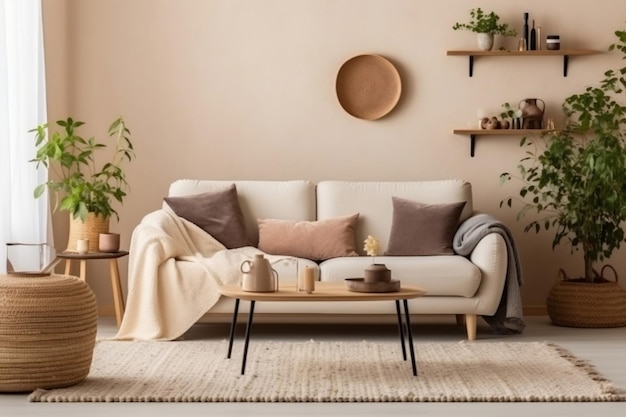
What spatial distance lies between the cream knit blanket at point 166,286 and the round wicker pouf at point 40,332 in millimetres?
1364

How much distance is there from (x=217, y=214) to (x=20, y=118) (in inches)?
48.0

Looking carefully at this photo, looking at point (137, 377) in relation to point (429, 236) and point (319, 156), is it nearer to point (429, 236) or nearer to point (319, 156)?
point (429, 236)

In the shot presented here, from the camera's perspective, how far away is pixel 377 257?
580cm

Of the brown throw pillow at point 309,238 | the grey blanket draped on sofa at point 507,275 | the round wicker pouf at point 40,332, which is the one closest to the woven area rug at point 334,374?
the round wicker pouf at point 40,332

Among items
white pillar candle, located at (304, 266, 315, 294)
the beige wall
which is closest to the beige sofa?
the beige wall

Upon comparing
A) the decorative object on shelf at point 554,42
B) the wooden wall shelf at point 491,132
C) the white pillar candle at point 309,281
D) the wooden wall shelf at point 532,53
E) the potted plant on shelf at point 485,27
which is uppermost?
the potted plant on shelf at point 485,27

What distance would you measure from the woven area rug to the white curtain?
0.93 m

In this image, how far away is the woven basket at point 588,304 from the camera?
6.12 meters

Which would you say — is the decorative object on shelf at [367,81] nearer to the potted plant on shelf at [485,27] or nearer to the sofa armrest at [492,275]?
the potted plant on shelf at [485,27]

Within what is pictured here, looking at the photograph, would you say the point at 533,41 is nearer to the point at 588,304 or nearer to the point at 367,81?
the point at 367,81

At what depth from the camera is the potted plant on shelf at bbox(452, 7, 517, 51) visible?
6.53 metres

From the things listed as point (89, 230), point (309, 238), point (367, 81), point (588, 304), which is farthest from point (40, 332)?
point (588, 304)

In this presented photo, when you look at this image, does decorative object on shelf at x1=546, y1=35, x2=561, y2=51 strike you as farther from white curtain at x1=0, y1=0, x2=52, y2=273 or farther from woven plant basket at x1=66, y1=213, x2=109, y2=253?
white curtain at x1=0, y1=0, x2=52, y2=273

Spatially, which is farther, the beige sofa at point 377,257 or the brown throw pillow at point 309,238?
the brown throw pillow at point 309,238
